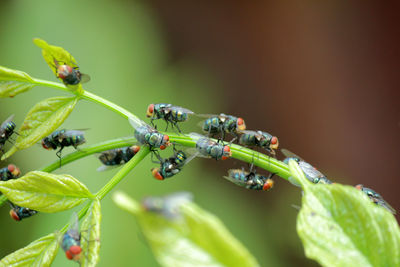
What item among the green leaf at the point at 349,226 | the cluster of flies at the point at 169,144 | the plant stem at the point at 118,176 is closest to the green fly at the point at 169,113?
the cluster of flies at the point at 169,144

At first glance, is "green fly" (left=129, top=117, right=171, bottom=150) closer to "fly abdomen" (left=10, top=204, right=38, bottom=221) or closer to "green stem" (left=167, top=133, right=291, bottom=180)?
"green stem" (left=167, top=133, right=291, bottom=180)

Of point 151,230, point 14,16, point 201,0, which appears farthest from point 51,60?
point 201,0

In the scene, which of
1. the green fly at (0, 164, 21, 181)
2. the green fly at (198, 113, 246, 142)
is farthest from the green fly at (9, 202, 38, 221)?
the green fly at (198, 113, 246, 142)

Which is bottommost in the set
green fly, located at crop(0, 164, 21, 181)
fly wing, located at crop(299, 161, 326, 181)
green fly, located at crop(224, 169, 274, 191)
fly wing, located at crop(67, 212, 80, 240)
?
green fly, located at crop(0, 164, 21, 181)

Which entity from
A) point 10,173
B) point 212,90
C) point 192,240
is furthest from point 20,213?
point 212,90

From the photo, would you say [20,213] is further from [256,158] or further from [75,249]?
[256,158]

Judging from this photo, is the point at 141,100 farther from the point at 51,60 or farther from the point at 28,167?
the point at 51,60

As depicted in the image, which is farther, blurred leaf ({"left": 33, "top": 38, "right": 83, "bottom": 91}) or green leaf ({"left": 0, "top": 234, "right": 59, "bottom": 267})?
blurred leaf ({"left": 33, "top": 38, "right": 83, "bottom": 91})
